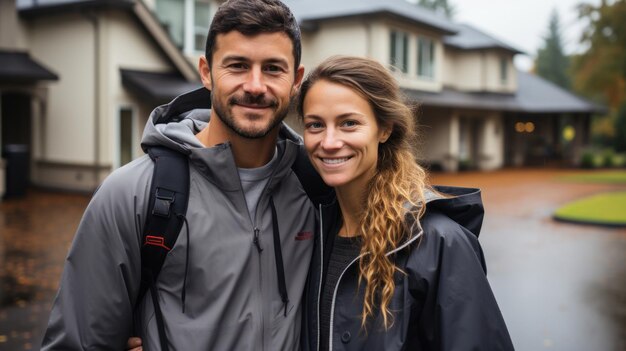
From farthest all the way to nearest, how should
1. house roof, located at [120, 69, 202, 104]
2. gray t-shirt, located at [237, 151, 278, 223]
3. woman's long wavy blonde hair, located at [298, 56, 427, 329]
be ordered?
house roof, located at [120, 69, 202, 104] → gray t-shirt, located at [237, 151, 278, 223] → woman's long wavy blonde hair, located at [298, 56, 427, 329]

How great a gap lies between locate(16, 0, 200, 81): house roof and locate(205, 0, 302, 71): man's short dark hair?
16844 mm

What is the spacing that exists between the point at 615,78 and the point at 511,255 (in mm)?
27329

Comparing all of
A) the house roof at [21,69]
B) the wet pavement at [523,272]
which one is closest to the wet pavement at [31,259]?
the wet pavement at [523,272]

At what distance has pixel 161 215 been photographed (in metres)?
2.24

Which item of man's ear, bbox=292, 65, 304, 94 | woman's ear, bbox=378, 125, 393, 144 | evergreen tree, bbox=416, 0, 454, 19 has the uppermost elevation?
evergreen tree, bbox=416, 0, 454, 19

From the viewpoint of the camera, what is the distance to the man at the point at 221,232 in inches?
87.7

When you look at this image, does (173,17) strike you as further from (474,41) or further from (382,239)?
(474,41)

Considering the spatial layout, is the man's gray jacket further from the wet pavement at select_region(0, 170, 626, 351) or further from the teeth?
the teeth

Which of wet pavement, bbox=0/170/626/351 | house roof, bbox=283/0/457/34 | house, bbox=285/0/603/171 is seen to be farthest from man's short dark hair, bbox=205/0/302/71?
house roof, bbox=283/0/457/34

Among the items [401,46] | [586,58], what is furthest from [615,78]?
[401,46]

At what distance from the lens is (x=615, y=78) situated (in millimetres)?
34125

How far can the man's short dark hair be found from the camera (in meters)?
2.39

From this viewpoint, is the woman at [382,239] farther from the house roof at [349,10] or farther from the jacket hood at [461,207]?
the house roof at [349,10]

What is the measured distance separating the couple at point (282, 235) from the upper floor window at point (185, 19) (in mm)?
18441
